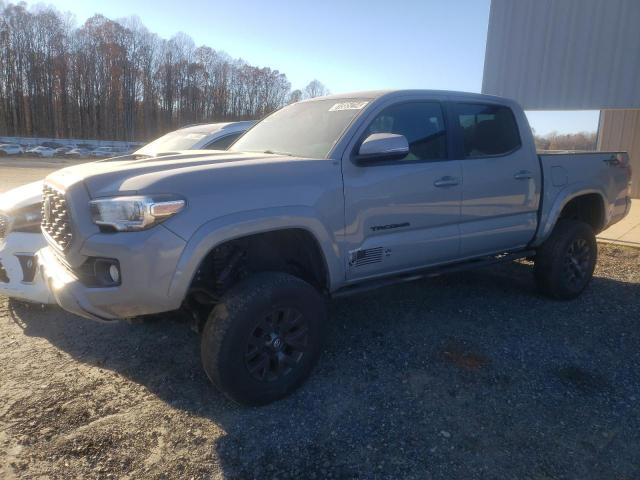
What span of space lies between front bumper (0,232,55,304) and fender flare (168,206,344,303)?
1.93m

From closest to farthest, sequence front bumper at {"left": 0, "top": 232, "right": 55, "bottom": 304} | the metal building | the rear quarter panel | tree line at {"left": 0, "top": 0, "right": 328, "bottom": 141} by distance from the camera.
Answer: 1. front bumper at {"left": 0, "top": 232, "right": 55, "bottom": 304}
2. the rear quarter panel
3. the metal building
4. tree line at {"left": 0, "top": 0, "right": 328, "bottom": 141}

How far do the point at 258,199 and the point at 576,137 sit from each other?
1534 centimetres

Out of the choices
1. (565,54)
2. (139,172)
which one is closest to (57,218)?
(139,172)

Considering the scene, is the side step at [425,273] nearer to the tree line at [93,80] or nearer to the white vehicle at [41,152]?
the white vehicle at [41,152]

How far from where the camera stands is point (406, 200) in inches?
137

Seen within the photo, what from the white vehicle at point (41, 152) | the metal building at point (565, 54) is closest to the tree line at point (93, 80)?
the white vehicle at point (41, 152)

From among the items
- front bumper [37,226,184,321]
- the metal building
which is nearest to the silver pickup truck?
front bumper [37,226,184,321]

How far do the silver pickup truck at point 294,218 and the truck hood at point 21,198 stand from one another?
1.21m

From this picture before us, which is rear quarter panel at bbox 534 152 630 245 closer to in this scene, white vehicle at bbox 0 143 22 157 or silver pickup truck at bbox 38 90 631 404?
silver pickup truck at bbox 38 90 631 404

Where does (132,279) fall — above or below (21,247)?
above

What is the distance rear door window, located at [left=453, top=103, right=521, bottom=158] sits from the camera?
13.2 feet

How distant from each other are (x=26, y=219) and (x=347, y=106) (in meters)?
2.86

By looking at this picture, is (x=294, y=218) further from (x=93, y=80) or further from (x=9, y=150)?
(x=93, y=80)

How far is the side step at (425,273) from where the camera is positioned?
3.37 meters
